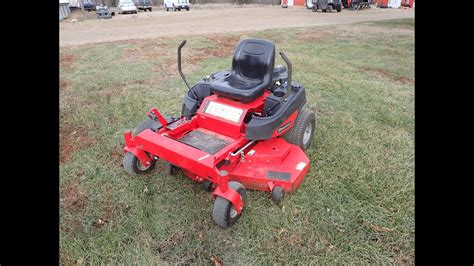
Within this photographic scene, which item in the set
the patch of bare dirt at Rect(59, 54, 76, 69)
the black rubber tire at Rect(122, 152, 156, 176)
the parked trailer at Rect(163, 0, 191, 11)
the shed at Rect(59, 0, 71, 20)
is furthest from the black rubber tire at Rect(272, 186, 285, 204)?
the parked trailer at Rect(163, 0, 191, 11)

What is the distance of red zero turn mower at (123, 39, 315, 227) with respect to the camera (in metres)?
2.89

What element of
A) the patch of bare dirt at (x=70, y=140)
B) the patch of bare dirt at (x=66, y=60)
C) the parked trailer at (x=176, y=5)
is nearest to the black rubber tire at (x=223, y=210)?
the patch of bare dirt at (x=70, y=140)

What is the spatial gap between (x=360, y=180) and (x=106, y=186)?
107 inches

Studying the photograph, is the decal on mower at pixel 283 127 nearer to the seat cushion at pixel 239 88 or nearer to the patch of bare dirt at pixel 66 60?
the seat cushion at pixel 239 88

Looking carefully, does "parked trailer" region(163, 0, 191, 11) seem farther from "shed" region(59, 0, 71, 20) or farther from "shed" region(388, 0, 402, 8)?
"shed" region(388, 0, 402, 8)

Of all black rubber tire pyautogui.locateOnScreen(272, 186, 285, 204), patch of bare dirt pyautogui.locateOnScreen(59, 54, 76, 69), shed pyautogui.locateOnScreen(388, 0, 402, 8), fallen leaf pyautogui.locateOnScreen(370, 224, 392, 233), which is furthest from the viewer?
shed pyautogui.locateOnScreen(388, 0, 402, 8)

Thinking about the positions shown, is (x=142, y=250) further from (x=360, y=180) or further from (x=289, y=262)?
(x=360, y=180)

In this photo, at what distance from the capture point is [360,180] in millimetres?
3311

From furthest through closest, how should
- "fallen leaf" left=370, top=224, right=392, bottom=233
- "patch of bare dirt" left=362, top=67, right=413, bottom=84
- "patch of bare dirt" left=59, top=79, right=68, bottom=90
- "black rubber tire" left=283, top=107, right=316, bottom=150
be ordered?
"patch of bare dirt" left=362, top=67, right=413, bottom=84
"patch of bare dirt" left=59, top=79, right=68, bottom=90
"black rubber tire" left=283, top=107, right=316, bottom=150
"fallen leaf" left=370, top=224, right=392, bottom=233

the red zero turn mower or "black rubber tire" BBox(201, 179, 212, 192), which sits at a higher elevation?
the red zero turn mower

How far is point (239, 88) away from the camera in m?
3.24

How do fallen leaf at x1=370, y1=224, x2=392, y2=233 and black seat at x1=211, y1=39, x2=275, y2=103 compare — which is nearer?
fallen leaf at x1=370, y1=224, x2=392, y2=233

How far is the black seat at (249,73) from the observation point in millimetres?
3207

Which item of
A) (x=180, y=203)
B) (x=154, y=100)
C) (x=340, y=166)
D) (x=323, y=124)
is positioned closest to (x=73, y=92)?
(x=154, y=100)
